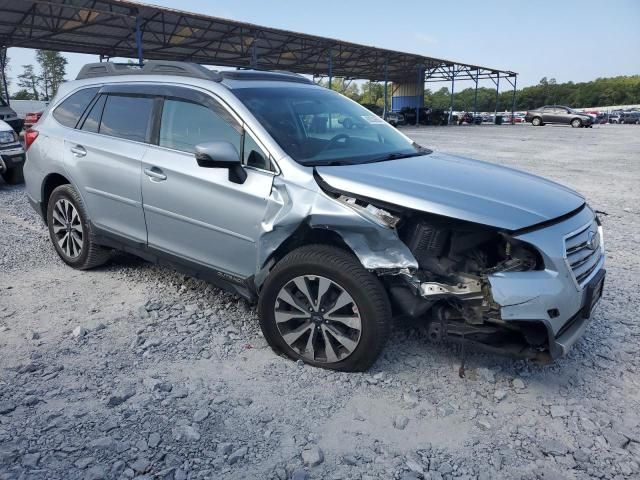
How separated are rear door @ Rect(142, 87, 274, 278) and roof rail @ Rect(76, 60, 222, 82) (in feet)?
0.54

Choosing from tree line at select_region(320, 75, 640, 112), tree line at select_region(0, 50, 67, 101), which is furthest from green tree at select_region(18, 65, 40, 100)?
tree line at select_region(320, 75, 640, 112)

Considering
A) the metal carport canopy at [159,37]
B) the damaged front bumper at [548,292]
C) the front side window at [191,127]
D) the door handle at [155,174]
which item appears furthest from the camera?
the metal carport canopy at [159,37]

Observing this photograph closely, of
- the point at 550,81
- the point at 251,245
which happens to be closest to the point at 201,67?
the point at 251,245

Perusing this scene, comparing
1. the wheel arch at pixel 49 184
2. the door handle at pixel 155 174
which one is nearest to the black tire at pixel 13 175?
the wheel arch at pixel 49 184

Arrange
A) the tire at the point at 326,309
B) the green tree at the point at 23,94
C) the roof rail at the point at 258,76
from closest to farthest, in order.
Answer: the tire at the point at 326,309, the roof rail at the point at 258,76, the green tree at the point at 23,94

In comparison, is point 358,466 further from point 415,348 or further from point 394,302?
point 415,348

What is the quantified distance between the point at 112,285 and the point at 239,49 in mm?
26904

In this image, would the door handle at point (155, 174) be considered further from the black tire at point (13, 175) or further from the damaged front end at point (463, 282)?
the black tire at point (13, 175)

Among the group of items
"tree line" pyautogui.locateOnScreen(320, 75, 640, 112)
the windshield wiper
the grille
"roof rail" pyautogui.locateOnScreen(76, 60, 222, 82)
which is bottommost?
the grille

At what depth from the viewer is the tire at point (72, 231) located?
4438 millimetres

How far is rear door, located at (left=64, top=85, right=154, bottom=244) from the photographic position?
3.87 m

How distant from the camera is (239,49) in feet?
93.9

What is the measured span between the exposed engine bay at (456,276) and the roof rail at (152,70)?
1573mm

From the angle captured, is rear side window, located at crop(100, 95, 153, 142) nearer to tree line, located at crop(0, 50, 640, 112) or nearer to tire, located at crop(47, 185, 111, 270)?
tire, located at crop(47, 185, 111, 270)
